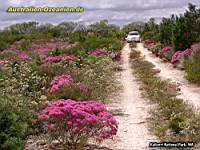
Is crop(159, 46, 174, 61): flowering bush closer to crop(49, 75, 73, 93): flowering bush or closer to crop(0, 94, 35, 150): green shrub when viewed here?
crop(49, 75, 73, 93): flowering bush

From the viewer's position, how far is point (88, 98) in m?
13.5

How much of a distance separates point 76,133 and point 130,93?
8764 millimetres

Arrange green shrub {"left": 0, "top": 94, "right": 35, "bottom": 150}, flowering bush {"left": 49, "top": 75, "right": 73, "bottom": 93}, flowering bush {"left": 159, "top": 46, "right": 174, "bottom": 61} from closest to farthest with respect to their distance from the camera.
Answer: green shrub {"left": 0, "top": 94, "right": 35, "bottom": 150} → flowering bush {"left": 49, "top": 75, "right": 73, "bottom": 93} → flowering bush {"left": 159, "top": 46, "right": 174, "bottom": 61}

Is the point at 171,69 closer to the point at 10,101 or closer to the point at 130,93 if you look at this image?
the point at 130,93

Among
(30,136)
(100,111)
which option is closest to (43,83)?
(30,136)

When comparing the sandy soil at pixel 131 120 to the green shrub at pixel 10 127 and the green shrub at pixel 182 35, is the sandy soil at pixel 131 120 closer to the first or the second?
the green shrub at pixel 10 127

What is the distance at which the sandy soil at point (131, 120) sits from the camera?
9714 millimetres

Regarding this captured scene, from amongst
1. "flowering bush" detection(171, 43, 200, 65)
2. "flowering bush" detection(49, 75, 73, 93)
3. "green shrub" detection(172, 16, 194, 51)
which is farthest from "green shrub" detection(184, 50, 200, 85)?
"flowering bush" detection(49, 75, 73, 93)

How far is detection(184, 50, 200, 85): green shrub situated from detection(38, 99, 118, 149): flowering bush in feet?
35.7

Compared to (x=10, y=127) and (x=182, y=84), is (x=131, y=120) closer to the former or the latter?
(x=10, y=127)

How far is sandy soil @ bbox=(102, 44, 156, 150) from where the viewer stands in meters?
9.71

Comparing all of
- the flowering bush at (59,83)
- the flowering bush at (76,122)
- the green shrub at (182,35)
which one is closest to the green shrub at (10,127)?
the flowering bush at (76,122)

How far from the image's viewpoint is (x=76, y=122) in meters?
8.21

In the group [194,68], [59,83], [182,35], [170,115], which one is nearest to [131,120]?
[170,115]
